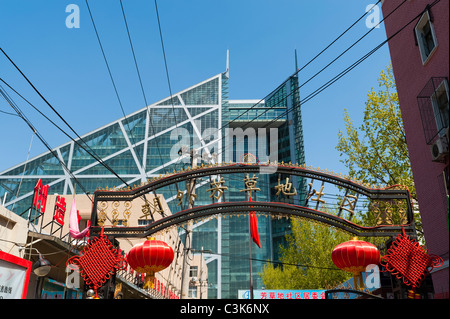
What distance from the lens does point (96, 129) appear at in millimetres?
79812

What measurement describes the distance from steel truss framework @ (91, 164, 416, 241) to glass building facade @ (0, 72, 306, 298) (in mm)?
56379

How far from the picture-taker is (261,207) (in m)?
10.2

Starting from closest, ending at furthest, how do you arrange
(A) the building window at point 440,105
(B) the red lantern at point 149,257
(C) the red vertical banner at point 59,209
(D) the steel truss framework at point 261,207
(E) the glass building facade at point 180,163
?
(B) the red lantern at point 149,257
(A) the building window at point 440,105
(D) the steel truss framework at point 261,207
(C) the red vertical banner at point 59,209
(E) the glass building facade at point 180,163

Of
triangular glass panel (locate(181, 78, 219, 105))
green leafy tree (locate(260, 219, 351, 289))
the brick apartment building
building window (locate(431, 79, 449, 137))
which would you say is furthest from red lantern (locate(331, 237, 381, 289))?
triangular glass panel (locate(181, 78, 219, 105))

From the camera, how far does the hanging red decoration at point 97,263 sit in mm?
9242

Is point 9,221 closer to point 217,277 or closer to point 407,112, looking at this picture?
point 407,112

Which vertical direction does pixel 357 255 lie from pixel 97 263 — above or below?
above

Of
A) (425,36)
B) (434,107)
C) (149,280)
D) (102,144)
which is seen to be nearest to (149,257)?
(149,280)

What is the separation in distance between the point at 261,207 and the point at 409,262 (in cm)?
368

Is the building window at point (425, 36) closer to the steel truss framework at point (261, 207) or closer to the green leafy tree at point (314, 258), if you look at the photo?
the steel truss framework at point (261, 207)

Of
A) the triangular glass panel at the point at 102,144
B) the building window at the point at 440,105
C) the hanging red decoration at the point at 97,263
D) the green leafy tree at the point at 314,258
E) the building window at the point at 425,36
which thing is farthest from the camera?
the triangular glass panel at the point at 102,144

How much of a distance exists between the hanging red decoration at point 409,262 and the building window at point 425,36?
17.1 ft

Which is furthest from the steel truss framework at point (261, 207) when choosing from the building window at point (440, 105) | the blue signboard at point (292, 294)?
the blue signboard at point (292, 294)

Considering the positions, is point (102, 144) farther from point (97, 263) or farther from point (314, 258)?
point (97, 263)
